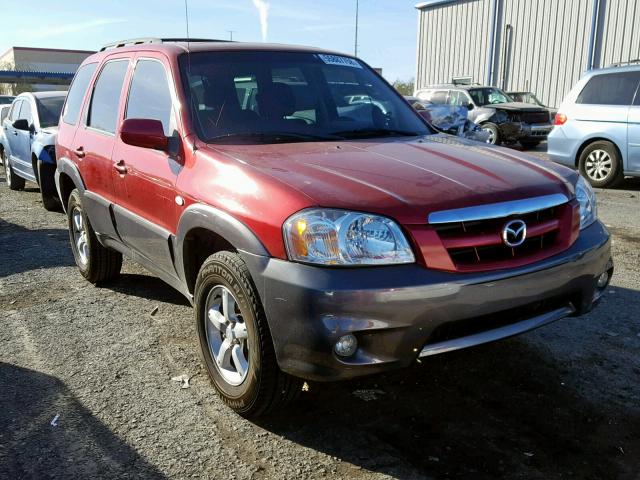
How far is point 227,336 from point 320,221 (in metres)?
0.92

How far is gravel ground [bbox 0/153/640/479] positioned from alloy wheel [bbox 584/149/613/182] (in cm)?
557

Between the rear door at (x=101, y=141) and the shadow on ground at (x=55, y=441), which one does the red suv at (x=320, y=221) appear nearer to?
the rear door at (x=101, y=141)

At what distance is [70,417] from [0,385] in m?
0.64

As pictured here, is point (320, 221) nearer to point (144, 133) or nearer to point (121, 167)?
point (144, 133)

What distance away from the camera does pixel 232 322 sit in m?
3.08

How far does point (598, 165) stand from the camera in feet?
31.7

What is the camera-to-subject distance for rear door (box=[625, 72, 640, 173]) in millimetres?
9023

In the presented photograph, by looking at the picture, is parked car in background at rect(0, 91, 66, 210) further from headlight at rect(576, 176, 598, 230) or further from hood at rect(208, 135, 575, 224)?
headlight at rect(576, 176, 598, 230)

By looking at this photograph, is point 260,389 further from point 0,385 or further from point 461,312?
point 0,385

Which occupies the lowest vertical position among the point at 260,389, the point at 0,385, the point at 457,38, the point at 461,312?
the point at 0,385

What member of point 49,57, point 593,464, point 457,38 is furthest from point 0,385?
point 49,57

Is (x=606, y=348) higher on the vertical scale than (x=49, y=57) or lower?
lower

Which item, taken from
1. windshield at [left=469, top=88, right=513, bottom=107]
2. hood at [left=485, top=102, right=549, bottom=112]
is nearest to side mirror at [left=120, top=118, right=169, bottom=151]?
hood at [left=485, top=102, right=549, bottom=112]

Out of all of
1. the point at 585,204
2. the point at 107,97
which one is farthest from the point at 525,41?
the point at 585,204
